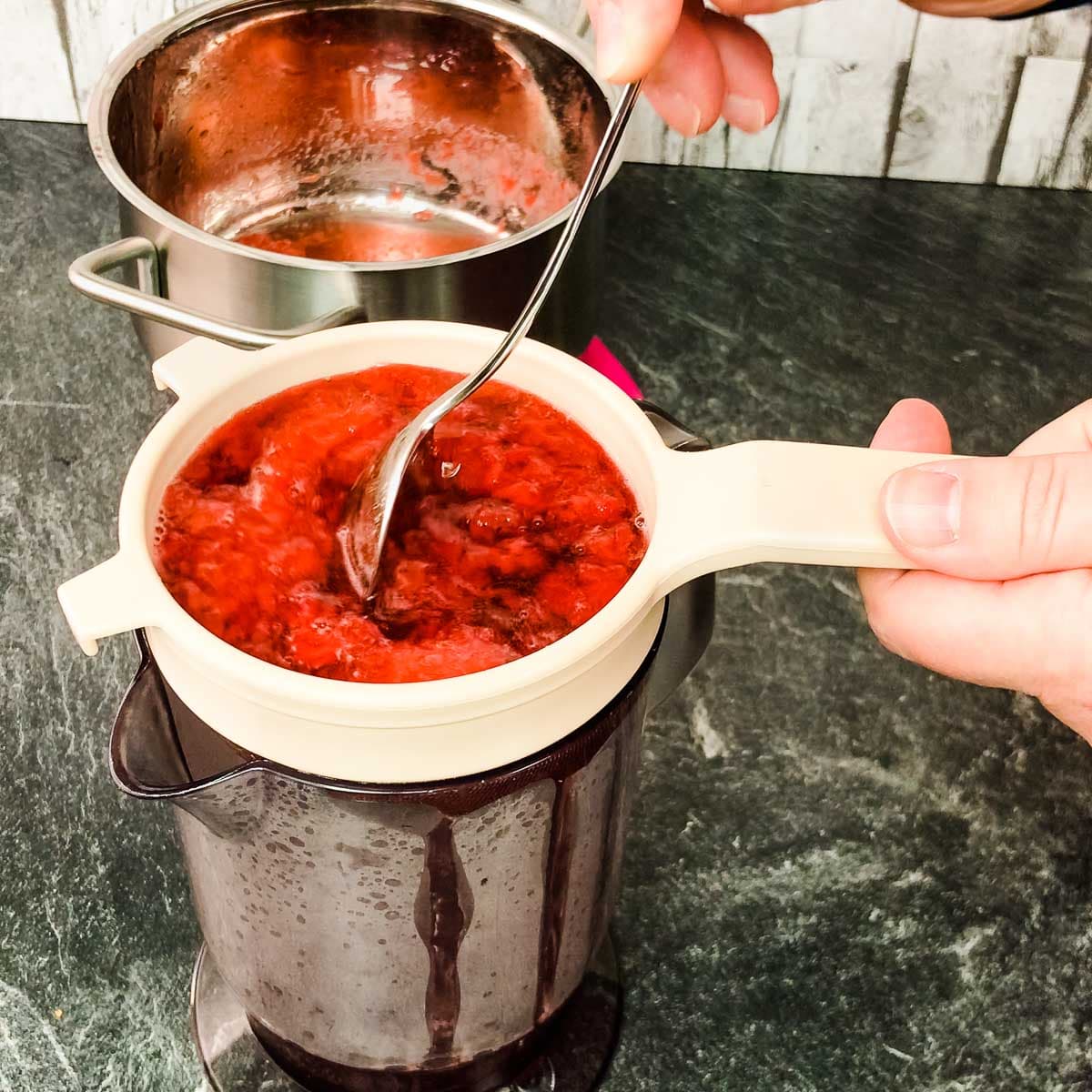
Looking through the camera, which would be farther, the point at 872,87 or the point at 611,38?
the point at 872,87

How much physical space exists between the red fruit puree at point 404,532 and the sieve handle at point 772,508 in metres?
0.03

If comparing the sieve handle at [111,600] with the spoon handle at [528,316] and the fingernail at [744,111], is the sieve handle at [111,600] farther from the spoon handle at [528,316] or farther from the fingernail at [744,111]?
the fingernail at [744,111]

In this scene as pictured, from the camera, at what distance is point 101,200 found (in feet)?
3.99

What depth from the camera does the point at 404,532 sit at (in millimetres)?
514

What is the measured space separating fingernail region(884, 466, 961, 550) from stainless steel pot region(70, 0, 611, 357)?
0.34 m

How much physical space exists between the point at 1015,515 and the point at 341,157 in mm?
728

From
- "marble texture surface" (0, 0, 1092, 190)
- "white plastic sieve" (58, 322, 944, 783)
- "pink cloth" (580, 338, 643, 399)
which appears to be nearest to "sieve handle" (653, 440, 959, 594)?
"white plastic sieve" (58, 322, 944, 783)

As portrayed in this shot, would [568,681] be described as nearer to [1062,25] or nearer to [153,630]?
[153,630]

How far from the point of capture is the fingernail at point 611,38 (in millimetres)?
534

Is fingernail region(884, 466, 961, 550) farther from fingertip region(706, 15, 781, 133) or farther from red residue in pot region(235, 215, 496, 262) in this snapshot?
red residue in pot region(235, 215, 496, 262)

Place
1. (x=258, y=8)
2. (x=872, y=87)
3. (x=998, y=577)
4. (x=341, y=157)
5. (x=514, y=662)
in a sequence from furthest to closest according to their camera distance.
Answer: (x=872, y=87), (x=341, y=157), (x=258, y=8), (x=998, y=577), (x=514, y=662)

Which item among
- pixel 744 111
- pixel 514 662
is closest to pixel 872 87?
pixel 744 111

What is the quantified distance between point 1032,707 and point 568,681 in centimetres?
50

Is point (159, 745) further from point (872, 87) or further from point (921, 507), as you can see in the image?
point (872, 87)
